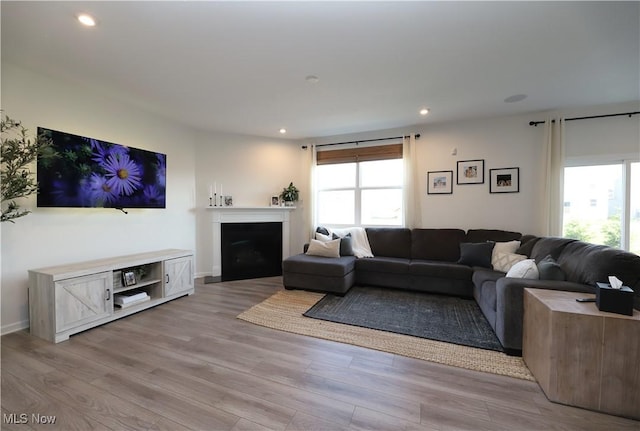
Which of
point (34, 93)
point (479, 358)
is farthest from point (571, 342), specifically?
point (34, 93)

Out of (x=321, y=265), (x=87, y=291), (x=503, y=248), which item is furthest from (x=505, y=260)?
(x=87, y=291)

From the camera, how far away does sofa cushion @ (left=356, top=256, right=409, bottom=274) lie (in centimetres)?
357

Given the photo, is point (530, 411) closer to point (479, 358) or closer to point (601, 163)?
point (479, 358)

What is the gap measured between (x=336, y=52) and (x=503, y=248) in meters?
3.12

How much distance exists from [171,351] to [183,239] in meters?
2.29

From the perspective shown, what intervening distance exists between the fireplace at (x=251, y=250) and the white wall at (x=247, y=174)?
29cm

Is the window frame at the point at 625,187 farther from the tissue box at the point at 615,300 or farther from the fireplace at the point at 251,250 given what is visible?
the fireplace at the point at 251,250

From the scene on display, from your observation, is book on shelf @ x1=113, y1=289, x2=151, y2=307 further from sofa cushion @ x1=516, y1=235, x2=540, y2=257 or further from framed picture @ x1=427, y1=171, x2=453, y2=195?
sofa cushion @ x1=516, y1=235, x2=540, y2=257

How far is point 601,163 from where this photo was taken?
131 inches

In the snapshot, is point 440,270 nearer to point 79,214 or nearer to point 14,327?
point 79,214

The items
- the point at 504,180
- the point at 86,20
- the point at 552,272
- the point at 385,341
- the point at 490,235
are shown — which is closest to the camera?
the point at 86,20

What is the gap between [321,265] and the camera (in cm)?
347

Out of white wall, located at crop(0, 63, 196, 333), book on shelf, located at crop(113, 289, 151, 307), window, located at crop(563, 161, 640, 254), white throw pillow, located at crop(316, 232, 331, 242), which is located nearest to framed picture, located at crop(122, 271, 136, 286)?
book on shelf, located at crop(113, 289, 151, 307)

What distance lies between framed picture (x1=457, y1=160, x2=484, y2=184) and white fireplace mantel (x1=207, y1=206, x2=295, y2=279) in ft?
9.61
